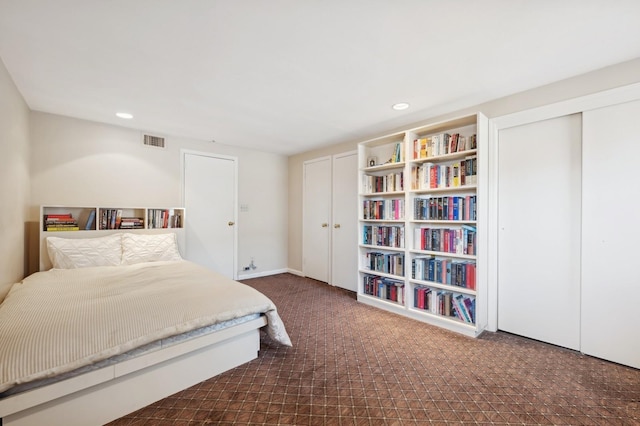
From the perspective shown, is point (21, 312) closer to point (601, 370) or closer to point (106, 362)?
point (106, 362)

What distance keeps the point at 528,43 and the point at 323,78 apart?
4.66 ft

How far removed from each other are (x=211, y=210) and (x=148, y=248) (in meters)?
1.18

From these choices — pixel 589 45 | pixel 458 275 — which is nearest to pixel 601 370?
pixel 458 275

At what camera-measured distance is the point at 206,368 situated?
1920mm

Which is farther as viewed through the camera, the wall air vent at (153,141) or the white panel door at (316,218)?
the white panel door at (316,218)

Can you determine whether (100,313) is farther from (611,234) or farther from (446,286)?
(611,234)

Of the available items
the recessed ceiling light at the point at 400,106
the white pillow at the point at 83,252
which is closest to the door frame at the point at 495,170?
the recessed ceiling light at the point at 400,106

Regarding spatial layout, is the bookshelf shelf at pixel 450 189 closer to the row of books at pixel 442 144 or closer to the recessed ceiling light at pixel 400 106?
the row of books at pixel 442 144

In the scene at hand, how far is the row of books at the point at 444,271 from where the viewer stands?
105 inches

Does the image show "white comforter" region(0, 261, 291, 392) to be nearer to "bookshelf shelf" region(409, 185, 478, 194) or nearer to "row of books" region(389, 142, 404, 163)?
"bookshelf shelf" region(409, 185, 478, 194)

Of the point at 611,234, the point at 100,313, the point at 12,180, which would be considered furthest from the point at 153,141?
the point at 611,234

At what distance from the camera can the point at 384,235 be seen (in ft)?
11.3

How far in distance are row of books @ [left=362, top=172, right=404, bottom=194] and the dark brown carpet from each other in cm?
161

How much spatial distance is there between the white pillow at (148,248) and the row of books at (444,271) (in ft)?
9.39
